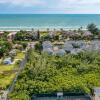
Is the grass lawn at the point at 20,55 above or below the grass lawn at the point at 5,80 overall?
above

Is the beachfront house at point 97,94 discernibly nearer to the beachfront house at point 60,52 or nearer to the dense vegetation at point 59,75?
the dense vegetation at point 59,75

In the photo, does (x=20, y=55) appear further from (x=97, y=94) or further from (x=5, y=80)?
(x=97, y=94)

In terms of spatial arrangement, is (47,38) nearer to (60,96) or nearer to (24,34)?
(24,34)

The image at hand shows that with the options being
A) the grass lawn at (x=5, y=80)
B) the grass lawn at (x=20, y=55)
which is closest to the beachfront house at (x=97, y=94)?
the grass lawn at (x=5, y=80)

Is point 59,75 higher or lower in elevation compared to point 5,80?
higher

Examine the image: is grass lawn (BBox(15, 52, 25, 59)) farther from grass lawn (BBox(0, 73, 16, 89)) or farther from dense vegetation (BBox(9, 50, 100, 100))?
grass lawn (BBox(0, 73, 16, 89))

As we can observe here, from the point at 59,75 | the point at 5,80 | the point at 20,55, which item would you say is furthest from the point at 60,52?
the point at 5,80

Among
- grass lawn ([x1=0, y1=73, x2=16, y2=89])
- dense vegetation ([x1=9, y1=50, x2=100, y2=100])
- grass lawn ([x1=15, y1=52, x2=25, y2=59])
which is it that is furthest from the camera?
grass lawn ([x1=15, y1=52, x2=25, y2=59])

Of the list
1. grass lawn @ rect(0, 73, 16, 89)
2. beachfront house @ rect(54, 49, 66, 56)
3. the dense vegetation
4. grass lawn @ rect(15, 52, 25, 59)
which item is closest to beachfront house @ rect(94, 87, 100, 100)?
the dense vegetation

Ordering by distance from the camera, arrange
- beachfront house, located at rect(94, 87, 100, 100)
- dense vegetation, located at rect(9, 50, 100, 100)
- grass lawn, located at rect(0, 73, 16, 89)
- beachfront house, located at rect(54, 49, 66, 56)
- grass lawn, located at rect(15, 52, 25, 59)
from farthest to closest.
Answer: grass lawn, located at rect(15, 52, 25, 59) < beachfront house, located at rect(54, 49, 66, 56) < grass lawn, located at rect(0, 73, 16, 89) < dense vegetation, located at rect(9, 50, 100, 100) < beachfront house, located at rect(94, 87, 100, 100)
